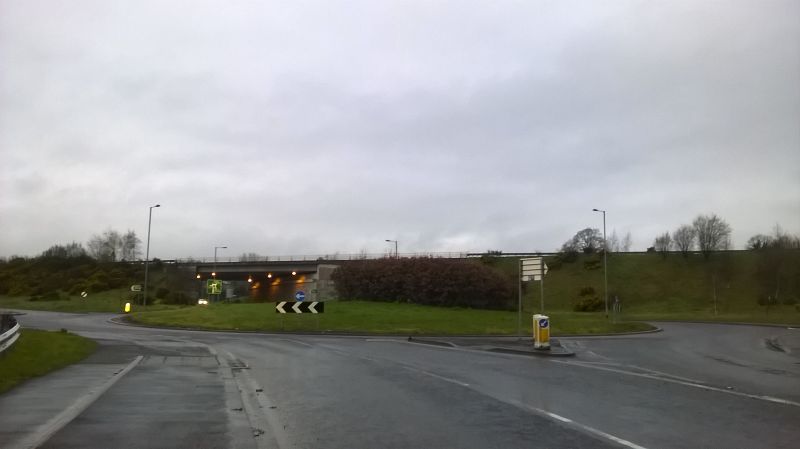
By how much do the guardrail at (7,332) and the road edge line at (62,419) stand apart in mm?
4123

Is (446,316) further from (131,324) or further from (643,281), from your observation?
(643,281)

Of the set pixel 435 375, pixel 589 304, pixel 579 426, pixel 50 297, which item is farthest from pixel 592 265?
pixel 579 426

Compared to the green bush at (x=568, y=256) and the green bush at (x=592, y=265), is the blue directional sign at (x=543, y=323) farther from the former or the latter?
the green bush at (x=568, y=256)

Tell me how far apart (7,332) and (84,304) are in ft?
205

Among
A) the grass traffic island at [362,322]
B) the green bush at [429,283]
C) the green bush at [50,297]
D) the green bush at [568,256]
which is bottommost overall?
the grass traffic island at [362,322]

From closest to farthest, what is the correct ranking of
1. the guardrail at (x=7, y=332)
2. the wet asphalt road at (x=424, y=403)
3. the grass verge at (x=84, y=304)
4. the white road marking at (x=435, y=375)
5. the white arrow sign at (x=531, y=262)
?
the wet asphalt road at (x=424, y=403), the white road marking at (x=435, y=375), the guardrail at (x=7, y=332), the white arrow sign at (x=531, y=262), the grass verge at (x=84, y=304)

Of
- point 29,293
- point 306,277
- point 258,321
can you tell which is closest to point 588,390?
point 258,321

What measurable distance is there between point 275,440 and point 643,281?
3513 inches

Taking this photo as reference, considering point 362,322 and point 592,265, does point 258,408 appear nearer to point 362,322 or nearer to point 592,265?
point 362,322

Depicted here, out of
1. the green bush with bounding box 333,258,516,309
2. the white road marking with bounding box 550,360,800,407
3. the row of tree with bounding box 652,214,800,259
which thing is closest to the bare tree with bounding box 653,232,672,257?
the row of tree with bounding box 652,214,800,259

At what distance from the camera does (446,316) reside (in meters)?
47.4

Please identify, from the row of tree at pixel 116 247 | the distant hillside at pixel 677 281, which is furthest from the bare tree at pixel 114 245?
the distant hillside at pixel 677 281

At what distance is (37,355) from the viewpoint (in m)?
17.6

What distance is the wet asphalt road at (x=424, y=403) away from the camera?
8336 millimetres
